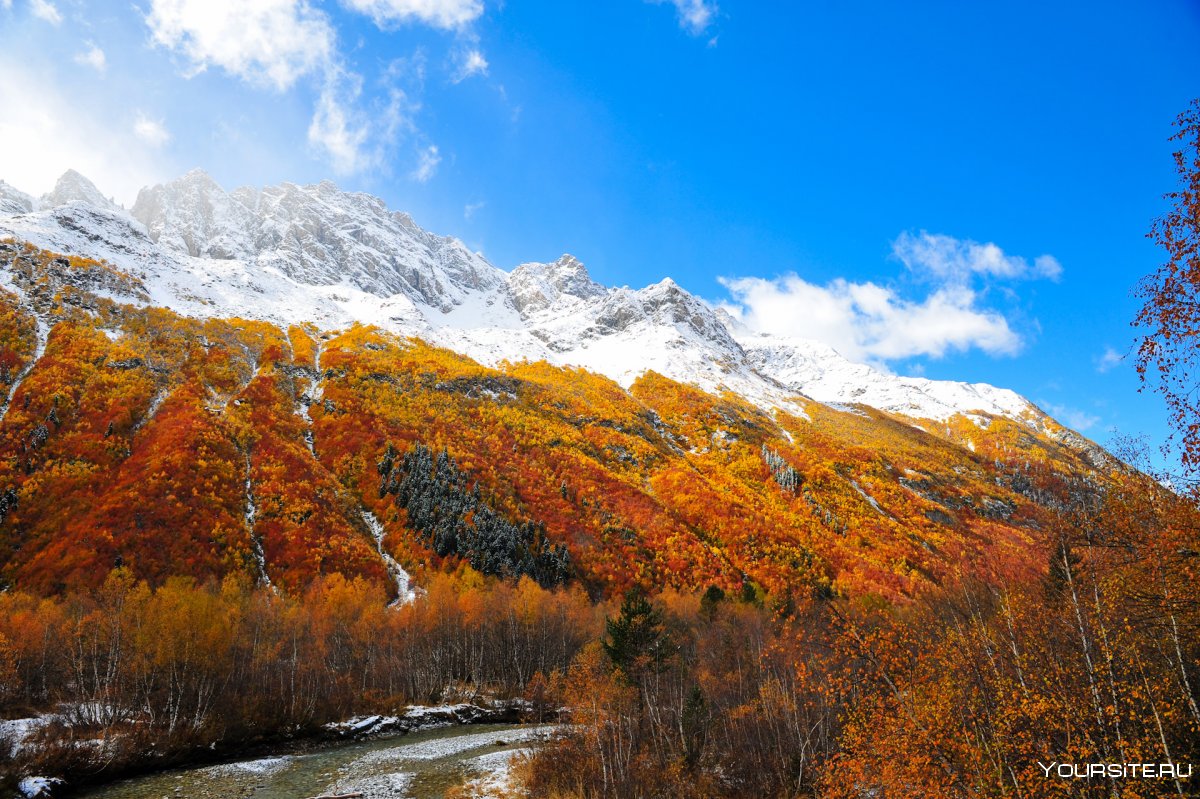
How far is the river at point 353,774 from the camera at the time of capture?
1318 inches

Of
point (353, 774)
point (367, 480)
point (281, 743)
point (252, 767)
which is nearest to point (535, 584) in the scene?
point (281, 743)

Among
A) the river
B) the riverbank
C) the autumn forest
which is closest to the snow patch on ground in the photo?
the river

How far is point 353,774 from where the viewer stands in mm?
38312

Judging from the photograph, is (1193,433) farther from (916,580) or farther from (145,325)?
(145,325)

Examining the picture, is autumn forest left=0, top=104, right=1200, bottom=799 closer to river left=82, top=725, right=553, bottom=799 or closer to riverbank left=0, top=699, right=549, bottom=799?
riverbank left=0, top=699, right=549, bottom=799

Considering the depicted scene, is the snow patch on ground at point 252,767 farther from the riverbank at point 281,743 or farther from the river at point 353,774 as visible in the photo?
the riverbank at point 281,743

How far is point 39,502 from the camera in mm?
79125

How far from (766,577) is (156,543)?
359ft

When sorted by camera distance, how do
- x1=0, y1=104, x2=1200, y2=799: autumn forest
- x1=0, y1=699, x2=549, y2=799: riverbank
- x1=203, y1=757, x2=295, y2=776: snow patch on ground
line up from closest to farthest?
x1=0, y1=104, x2=1200, y2=799: autumn forest
x1=0, y1=699, x2=549, y2=799: riverbank
x1=203, y1=757, x2=295, y2=776: snow patch on ground

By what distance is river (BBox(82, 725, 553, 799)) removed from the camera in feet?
110

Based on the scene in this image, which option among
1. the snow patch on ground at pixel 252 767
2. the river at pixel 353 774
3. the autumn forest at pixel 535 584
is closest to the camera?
the autumn forest at pixel 535 584

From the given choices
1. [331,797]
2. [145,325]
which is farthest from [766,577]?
[145,325]

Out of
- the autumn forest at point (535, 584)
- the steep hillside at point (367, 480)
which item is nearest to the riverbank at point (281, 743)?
the autumn forest at point (535, 584)

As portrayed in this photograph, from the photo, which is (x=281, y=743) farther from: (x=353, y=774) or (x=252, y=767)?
(x=353, y=774)
